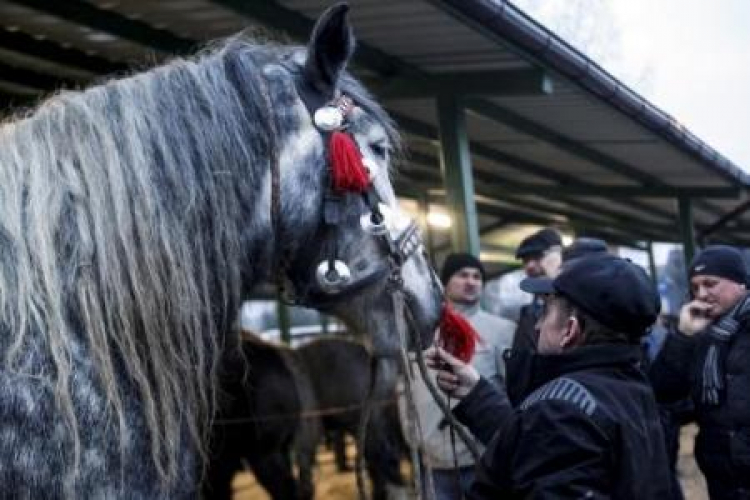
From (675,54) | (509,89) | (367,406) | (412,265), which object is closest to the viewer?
(412,265)

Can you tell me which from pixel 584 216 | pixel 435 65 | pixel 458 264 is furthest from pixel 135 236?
pixel 584 216

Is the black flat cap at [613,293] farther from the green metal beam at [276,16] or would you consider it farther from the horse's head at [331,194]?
the green metal beam at [276,16]

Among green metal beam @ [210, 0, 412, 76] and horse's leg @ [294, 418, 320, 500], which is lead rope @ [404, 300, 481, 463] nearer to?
green metal beam @ [210, 0, 412, 76]

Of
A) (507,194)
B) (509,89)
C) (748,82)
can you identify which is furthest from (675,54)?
(509,89)

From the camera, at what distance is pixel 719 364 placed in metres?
3.32

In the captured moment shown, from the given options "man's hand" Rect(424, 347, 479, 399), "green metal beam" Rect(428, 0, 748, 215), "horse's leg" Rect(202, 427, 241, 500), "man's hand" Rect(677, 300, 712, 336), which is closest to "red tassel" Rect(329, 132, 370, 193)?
"man's hand" Rect(424, 347, 479, 399)

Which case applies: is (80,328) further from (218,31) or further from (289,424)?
(289,424)

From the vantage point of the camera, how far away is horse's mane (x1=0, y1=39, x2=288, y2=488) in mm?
1454

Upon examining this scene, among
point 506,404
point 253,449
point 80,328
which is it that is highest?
point 80,328

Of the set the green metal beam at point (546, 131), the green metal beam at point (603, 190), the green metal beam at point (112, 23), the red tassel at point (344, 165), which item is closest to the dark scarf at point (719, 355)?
the green metal beam at point (546, 131)

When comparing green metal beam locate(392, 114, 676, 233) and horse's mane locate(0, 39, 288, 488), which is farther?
green metal beam locate(392, 114, 676, 233)

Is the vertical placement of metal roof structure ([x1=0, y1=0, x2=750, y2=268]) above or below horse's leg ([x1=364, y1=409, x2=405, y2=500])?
above

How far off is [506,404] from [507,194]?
8.80 m

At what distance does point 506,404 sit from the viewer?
2.47 m
